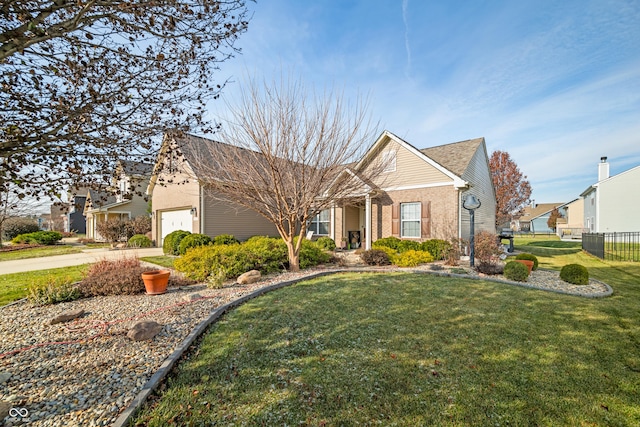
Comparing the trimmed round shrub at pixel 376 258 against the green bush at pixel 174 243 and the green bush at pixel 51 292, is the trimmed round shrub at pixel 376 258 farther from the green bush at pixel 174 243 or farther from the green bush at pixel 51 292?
the green bush at pixel 174 243

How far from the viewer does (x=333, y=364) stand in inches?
129

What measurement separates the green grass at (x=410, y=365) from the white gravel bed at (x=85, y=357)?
39cm

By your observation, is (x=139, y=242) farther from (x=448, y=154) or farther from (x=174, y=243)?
(x=448, y=154)

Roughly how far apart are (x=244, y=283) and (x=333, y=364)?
4.12m

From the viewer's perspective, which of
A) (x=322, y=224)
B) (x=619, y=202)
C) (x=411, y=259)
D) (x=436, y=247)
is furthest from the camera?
(x=619, y=202)

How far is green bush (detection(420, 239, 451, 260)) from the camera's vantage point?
1075 cm

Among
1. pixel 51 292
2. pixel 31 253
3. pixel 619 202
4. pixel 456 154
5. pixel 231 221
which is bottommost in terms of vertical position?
pixel 31 253

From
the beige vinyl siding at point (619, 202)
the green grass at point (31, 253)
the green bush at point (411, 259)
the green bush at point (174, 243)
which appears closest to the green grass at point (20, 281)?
the green bush at point (174, 243)

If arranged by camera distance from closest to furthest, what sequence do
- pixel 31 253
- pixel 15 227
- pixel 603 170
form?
pixel 31 253, pixel 15 227, pixel 603 170

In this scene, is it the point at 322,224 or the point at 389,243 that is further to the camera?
the point at 322,224

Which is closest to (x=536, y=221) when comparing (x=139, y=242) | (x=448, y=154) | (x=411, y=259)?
(x=448, y=154)

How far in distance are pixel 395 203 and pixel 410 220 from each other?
3.40 ft

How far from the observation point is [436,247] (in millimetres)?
10898

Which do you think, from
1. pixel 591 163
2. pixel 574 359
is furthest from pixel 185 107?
pixel 591 163
